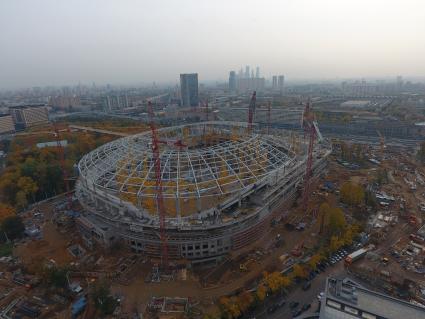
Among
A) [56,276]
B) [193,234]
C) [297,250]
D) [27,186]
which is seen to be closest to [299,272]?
[297,250]

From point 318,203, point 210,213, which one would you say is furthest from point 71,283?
point 318,203

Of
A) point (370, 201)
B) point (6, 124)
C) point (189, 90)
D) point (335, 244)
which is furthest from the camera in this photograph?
point (189, 90)

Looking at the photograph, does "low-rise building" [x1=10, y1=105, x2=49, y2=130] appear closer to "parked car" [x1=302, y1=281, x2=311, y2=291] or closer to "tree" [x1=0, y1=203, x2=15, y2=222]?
"tree" [x1=0, y1=203, x2=15, y2=222]

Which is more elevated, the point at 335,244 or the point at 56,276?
the point at 56,276

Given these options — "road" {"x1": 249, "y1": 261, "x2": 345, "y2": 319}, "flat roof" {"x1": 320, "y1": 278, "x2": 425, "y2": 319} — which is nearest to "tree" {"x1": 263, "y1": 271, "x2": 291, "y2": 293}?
"road" {"x1": 249, "y1": 261, "x2": 345, "y2": 319}

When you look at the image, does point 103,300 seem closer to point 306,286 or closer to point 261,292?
point 261,292
